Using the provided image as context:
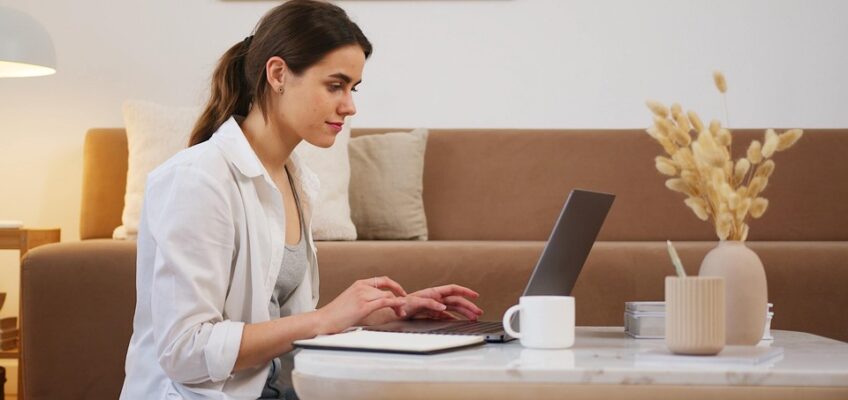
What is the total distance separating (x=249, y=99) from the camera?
1746mm

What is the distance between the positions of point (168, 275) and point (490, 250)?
1441 millimetres

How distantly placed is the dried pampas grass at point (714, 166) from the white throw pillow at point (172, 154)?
1834 millimetres

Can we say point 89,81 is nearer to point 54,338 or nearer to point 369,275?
point 54,338

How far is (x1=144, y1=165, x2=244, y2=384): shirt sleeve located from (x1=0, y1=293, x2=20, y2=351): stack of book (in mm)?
2133

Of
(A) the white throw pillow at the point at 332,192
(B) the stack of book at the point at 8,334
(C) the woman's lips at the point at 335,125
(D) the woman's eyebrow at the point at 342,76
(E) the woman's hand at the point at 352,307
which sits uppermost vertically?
(D) the woman's eyebrow at the point at 342,76

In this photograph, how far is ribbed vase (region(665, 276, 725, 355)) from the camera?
1111 mm

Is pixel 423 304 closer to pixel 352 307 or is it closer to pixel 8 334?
pixel 352 307

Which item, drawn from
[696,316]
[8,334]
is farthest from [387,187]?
[696,316]

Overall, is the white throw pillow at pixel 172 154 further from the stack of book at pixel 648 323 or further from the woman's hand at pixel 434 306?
the stack of book at pixel 648 323

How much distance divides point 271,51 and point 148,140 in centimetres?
162

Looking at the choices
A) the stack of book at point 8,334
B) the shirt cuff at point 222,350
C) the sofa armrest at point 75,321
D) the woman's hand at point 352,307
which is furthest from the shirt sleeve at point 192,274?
the stack of book at point 8,334

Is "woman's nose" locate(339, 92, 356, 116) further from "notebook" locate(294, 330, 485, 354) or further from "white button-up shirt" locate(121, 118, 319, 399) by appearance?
"notebook" locate(294, 330, 485, 354)

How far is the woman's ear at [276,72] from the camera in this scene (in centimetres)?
168

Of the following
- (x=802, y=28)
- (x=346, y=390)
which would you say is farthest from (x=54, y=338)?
(x=802, y=28)
